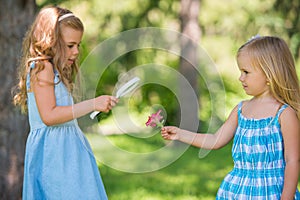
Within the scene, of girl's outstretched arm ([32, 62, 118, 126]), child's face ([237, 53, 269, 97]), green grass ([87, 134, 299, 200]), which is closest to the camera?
child's face ([237, 53, 269, 97])

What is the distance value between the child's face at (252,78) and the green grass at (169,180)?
5.47 feet

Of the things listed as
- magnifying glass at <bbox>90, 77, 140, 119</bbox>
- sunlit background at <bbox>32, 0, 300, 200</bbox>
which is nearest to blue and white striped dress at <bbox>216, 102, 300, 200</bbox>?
magnifying glass at <bbox>90, 77, 140, 119</bbox>

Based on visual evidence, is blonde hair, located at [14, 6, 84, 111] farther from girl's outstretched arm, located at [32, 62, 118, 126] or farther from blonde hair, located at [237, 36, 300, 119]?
blonde hair, located at [237, 36, 300, 119]

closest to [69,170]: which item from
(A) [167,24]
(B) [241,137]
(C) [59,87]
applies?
(C) [59,87]

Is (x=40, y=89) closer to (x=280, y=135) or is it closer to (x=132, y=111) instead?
(x=132, y=111)

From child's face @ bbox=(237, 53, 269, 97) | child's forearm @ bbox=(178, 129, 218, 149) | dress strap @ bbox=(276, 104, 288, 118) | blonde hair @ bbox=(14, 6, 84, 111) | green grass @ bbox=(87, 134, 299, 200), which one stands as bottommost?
green grass @ bbox=(87, 134, 299, 200)

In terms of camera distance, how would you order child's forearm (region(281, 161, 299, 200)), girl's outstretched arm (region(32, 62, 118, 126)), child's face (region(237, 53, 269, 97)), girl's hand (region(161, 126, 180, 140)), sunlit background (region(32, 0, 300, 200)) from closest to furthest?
child's forearm (region(281, 161, 299, 200))
child's face (region(237, 53, 269, 97))
girl's hand (region(161, 126, 180, 140))
girl's outstretched arm (region(32, 62, 118, 126))
sunlit background (region(32, 0, 300, 200))

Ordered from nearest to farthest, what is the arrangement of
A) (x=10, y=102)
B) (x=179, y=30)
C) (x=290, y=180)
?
(x=290, y=180), (x=10, y=102), (x=179, y=30)

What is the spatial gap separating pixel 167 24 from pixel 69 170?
9478mm

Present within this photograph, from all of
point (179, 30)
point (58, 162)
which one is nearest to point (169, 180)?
point (58, 162)

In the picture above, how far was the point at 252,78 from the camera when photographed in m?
2.95

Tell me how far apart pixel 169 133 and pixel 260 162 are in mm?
460

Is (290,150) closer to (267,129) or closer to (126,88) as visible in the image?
(267,129)

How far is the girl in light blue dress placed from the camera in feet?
10.5
